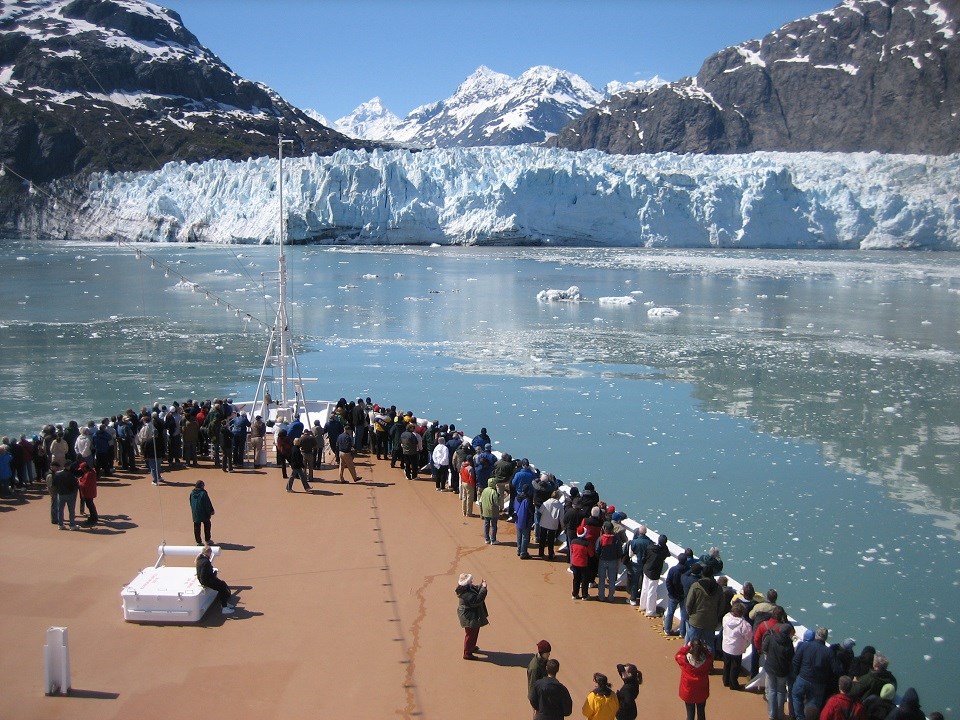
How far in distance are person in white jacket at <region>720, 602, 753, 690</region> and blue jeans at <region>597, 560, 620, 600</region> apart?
117 centimetres

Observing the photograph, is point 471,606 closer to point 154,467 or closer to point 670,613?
point 670,613

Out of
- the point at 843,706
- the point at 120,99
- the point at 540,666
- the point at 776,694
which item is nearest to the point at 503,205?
the point at 776,694

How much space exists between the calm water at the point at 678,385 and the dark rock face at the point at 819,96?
6963cm

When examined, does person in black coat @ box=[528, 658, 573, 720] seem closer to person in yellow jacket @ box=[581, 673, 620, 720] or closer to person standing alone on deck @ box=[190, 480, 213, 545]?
person in yellow jacket @ box=[581, 673, 620, 720]

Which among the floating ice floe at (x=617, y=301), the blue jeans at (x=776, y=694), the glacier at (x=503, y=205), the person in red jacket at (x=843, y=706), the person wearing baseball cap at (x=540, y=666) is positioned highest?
the glacier at (x=503, y=205)

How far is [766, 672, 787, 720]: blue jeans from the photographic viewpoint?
4.89m

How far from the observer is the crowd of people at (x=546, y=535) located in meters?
4.47

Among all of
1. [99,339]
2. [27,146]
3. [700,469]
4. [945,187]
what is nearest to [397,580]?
[700,469]

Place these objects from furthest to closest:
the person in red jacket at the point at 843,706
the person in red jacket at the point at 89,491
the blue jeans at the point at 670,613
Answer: the person in red jacket at the point at 89,491 → the blue jeans at the point at 670,613 → the person in red jacket at the point at 843,706

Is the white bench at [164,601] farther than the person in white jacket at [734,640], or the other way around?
the white bench at [164,601]

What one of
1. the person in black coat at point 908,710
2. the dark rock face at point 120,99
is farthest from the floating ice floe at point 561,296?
the dark rock face at point 120,99

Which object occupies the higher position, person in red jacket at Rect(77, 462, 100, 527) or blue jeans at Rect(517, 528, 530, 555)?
person in red jacket at Rect(77, 462, 100, 527)

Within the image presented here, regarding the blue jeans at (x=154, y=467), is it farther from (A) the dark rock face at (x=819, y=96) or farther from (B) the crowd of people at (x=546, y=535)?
(A) the dark rock face at (x=819, y=96)

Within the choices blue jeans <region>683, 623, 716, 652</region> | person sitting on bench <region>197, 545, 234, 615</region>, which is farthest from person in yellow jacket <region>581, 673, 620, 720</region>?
person sitting on bench <region>197, 545, 234, 615</region>
